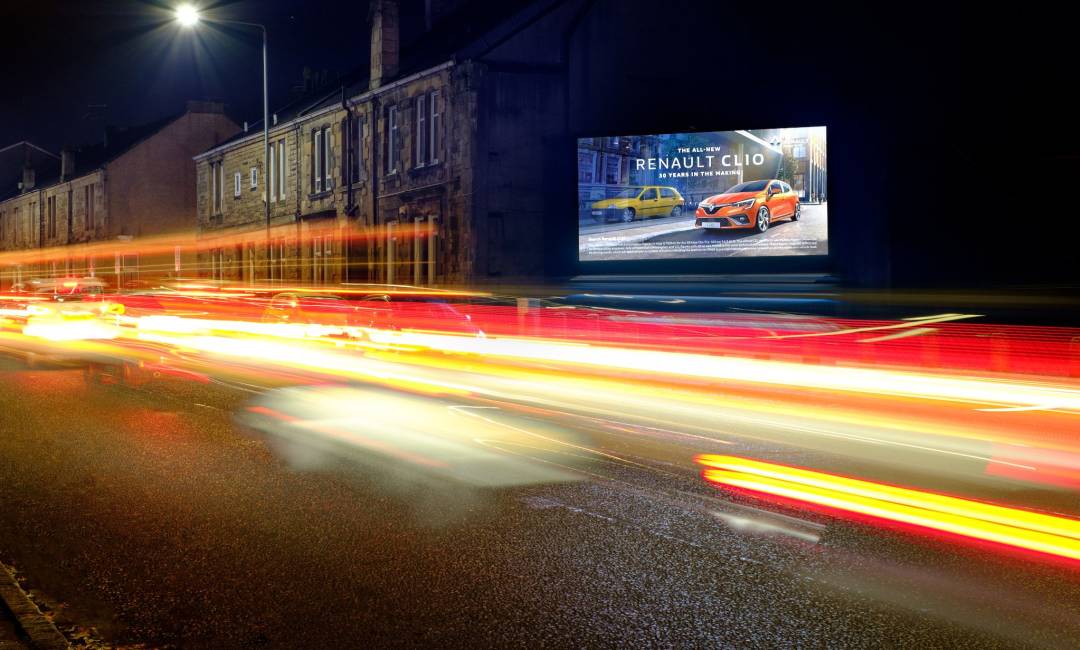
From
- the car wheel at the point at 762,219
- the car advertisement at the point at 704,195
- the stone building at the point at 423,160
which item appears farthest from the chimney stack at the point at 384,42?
the car wheel at the point at 762,219

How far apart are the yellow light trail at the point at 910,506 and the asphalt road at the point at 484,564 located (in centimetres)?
31

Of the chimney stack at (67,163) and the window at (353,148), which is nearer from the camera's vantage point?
the window at (353,148)

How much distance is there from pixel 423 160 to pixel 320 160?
9.02 metres

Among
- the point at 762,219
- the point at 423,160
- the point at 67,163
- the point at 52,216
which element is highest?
the point at 67,163

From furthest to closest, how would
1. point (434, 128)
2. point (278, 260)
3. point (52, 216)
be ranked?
point (52, 216), point (278, 260), point (434, 128)

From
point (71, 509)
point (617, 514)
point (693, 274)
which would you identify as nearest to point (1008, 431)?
point (617, 514)

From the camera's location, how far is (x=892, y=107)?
28031 mm

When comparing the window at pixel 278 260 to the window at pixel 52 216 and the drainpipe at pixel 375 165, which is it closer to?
the drainpipe at pixel 375 165

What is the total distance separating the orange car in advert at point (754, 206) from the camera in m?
27.9

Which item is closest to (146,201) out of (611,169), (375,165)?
(375,165)

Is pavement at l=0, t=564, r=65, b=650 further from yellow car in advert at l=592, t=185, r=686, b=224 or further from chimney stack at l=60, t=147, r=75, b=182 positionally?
chimney stack at l=60, t=147, r=75, b=182

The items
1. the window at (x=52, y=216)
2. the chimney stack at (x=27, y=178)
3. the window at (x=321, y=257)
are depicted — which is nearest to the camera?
the window at (x=321, y=257)

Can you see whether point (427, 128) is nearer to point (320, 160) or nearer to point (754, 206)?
point (320, 160)

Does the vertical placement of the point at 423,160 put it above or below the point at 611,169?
above
